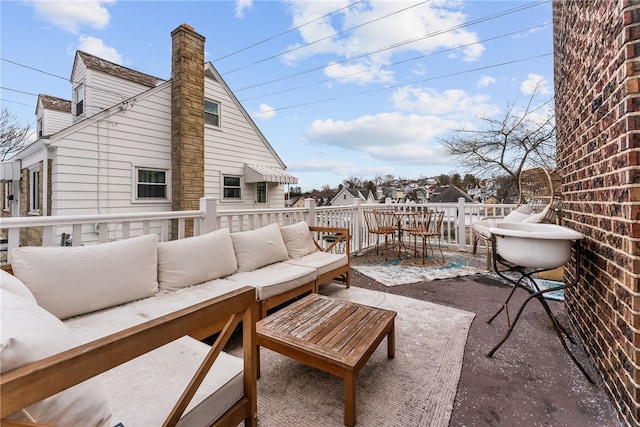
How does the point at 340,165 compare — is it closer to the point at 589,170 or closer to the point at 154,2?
the point at 154,2

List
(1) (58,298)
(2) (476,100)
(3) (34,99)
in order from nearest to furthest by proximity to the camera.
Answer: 1. (1) (58,298)
2. (3) (34,99)
3. (2) (476,100)

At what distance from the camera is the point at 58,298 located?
1.56 metres

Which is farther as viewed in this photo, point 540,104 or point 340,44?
point 540,104

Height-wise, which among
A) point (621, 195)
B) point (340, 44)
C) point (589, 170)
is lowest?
point (621, 195)

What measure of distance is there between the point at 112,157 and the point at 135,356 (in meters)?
6.26

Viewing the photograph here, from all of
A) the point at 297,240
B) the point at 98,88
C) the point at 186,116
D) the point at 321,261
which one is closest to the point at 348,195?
the point at 186,116

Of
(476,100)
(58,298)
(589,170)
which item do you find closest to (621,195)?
(589,170)

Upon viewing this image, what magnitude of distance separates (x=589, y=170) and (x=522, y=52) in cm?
707

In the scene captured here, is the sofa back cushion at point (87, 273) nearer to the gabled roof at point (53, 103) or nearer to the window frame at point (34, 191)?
the window frame at point (34, 191)

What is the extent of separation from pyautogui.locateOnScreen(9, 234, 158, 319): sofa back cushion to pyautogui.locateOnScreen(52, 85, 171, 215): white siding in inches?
177

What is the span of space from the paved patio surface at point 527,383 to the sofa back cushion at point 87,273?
204 cm

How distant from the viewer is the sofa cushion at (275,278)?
2.25 m

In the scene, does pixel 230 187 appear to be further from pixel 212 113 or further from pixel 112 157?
pixel 112 157

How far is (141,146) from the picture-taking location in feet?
19.7
